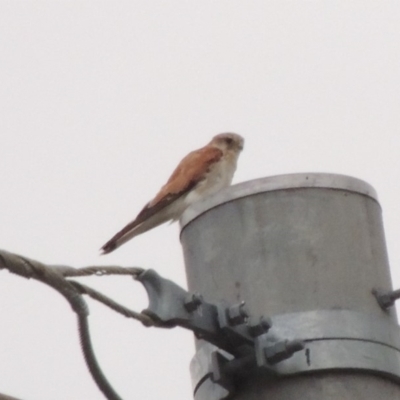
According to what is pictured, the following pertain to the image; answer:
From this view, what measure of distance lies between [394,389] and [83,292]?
94cm

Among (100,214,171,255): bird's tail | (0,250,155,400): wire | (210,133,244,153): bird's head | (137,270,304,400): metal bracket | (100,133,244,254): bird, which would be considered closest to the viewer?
(0,250,155,400): wire

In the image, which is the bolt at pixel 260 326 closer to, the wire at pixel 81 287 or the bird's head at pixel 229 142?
the wire at pixel 81 287

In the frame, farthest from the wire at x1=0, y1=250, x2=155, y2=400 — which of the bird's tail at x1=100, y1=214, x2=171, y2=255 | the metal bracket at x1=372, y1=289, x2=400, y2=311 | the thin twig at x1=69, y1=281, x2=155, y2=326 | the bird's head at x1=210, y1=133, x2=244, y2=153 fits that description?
the bird's head at x1=210, y1=133, x2=244, y2=153

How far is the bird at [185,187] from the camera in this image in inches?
380

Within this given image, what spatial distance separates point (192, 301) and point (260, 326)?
0.68ft

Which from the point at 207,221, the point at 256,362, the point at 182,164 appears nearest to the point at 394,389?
the point at 256,362

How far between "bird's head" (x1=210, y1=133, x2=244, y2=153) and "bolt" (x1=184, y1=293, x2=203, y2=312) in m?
6.34

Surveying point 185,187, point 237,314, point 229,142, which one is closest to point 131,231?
point 185,187

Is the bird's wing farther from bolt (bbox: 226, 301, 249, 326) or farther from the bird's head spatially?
bolt (bbox: 226, 301, 249, 326)

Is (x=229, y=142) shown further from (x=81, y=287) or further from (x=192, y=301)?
(x=81, y=287)

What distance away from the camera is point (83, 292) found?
4211 mm

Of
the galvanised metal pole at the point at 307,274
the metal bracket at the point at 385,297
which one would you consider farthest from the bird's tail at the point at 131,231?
the metal bracket at the point at 385,297

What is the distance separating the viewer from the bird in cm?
965

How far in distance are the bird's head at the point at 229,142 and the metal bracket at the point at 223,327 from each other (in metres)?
6.26
